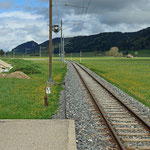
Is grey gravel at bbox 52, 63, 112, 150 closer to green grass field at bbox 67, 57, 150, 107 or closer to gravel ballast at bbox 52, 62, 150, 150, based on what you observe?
gravel ballast at bbox 52, 62, 150, 150

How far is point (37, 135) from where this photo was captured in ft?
22.7

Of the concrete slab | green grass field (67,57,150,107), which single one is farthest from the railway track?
green grass field (67,57,150,107)

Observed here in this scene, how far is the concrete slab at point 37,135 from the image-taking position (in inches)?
239

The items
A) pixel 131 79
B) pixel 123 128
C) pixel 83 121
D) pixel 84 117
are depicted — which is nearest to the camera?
pixel 123 128

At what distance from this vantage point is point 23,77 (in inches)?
975

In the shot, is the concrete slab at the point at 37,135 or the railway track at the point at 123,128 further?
the railway track at the point at 123,128

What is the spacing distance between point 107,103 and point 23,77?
14.7 m

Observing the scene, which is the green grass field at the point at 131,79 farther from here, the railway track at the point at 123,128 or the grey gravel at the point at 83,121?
the grey gravel at the point at 83,121

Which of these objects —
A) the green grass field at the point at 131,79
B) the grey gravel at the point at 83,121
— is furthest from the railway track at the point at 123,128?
the green grass field at the point at 131,79

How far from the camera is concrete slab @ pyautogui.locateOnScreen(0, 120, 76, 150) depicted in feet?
19.9

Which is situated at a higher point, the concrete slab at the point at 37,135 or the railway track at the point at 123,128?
the concrete slab at the point at 37,135

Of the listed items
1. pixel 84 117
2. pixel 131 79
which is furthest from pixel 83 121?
pixel 131 79

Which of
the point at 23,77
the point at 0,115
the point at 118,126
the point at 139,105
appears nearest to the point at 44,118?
the point at 0,115

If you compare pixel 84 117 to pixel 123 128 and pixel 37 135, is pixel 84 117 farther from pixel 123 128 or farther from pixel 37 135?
pixel 37 135
